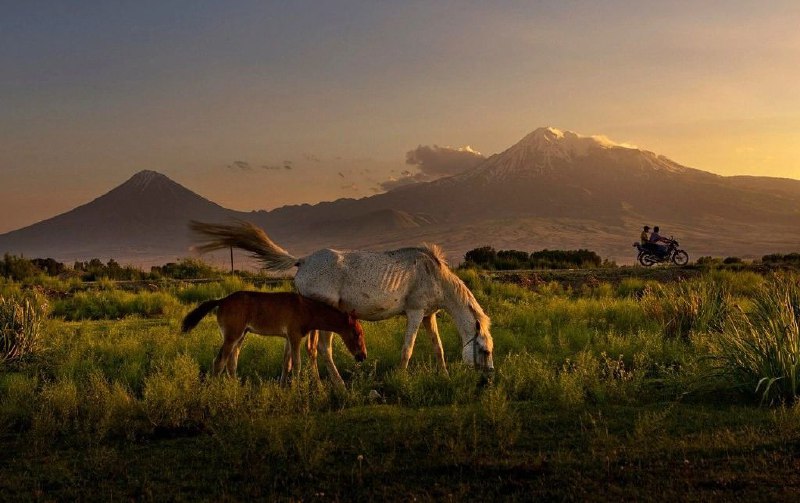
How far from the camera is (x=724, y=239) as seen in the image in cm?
18900

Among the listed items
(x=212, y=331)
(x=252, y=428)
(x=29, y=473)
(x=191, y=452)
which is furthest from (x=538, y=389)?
(x=212, y=331)

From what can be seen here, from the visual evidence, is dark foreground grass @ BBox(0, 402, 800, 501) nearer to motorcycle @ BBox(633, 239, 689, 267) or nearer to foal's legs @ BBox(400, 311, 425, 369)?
foal's legs @ BBox(400, 311, 425, 369)

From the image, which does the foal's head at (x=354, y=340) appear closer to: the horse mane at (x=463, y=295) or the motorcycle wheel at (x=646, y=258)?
the horse mane at (x=463, y=295)

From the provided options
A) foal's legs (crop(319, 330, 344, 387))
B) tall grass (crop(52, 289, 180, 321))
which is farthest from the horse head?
tall grass (crop(52, 289, 180, 321))

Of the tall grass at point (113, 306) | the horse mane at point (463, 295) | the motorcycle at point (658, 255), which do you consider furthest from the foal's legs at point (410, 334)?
the motorcycle at point (658, 255)

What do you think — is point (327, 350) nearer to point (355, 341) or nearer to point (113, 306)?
point (355, 341)

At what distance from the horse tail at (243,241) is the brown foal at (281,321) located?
1910mm

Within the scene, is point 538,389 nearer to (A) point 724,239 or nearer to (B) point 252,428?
(B) point 252,428

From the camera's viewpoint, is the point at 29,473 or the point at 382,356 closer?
the point at 29,473

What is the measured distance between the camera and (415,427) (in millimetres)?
7641

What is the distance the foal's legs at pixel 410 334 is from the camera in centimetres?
1066

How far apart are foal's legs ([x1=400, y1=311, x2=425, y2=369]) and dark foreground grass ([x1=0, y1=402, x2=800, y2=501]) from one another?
236cm

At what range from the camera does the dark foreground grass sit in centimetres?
603

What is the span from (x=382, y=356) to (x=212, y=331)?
4378mm
